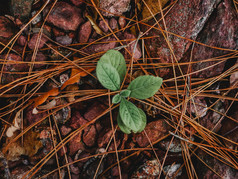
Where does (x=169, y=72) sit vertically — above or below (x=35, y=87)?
below

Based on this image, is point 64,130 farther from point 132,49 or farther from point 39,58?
point 132,49

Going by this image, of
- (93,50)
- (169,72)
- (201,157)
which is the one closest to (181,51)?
(169,72)

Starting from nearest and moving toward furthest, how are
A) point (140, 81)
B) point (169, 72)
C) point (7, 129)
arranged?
point (140, 81) → point (7, 129) → point (169, 72)

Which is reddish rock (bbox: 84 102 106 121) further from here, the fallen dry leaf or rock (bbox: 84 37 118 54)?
the fallen dry leaf

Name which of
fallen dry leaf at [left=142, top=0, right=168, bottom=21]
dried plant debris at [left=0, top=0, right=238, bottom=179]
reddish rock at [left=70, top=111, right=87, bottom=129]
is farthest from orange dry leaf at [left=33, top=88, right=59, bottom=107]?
fallen dry leaf at [left=142, top=0, right=168, bottom=21]

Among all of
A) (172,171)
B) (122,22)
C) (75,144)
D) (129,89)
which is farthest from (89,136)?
(122,22)

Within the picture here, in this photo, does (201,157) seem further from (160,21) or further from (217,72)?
(160,21)
